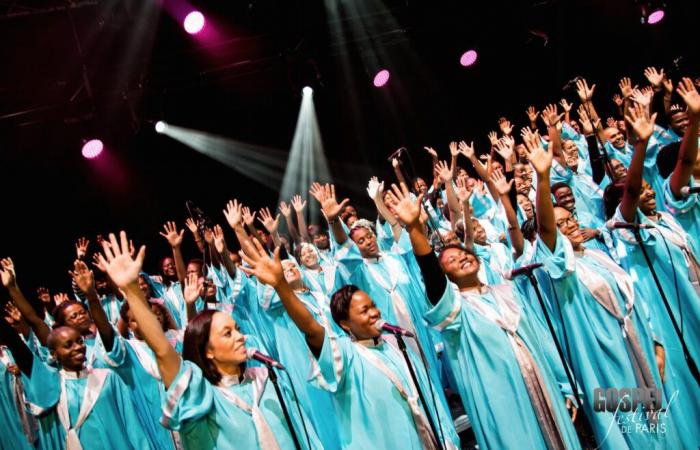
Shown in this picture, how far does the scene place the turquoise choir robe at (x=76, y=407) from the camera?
3.48 m

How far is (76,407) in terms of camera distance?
3.53 m

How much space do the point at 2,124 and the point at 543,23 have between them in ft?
31.1

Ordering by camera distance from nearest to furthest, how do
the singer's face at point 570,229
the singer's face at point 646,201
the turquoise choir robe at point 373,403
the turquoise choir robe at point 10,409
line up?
1. the turquoise choir robe at point 373,403
2. the singer's face at point 570,229
3. the singer's face at point 646,201
4. the turquoise choir robe at point 10,409

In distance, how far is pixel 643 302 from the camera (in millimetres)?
3314

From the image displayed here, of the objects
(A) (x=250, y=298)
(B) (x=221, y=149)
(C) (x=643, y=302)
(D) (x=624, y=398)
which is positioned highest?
(B) (x=221, y=149)

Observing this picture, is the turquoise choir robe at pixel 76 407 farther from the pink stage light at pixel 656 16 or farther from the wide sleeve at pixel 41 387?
the pink stage light at pixel 656 16

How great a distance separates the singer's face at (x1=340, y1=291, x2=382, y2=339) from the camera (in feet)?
8.53

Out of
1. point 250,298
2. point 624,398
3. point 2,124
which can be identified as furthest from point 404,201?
point 2,124

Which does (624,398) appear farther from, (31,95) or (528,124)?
(528,124)

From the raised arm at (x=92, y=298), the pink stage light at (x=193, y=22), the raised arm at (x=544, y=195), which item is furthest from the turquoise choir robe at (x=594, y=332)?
the pink stage light at (x=193, y=22)

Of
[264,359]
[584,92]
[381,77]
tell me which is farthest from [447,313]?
[381,77]

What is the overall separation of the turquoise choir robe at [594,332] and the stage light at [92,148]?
6468mm

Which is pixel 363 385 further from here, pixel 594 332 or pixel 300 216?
pixel 300 216

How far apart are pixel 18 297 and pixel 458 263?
3.70m
